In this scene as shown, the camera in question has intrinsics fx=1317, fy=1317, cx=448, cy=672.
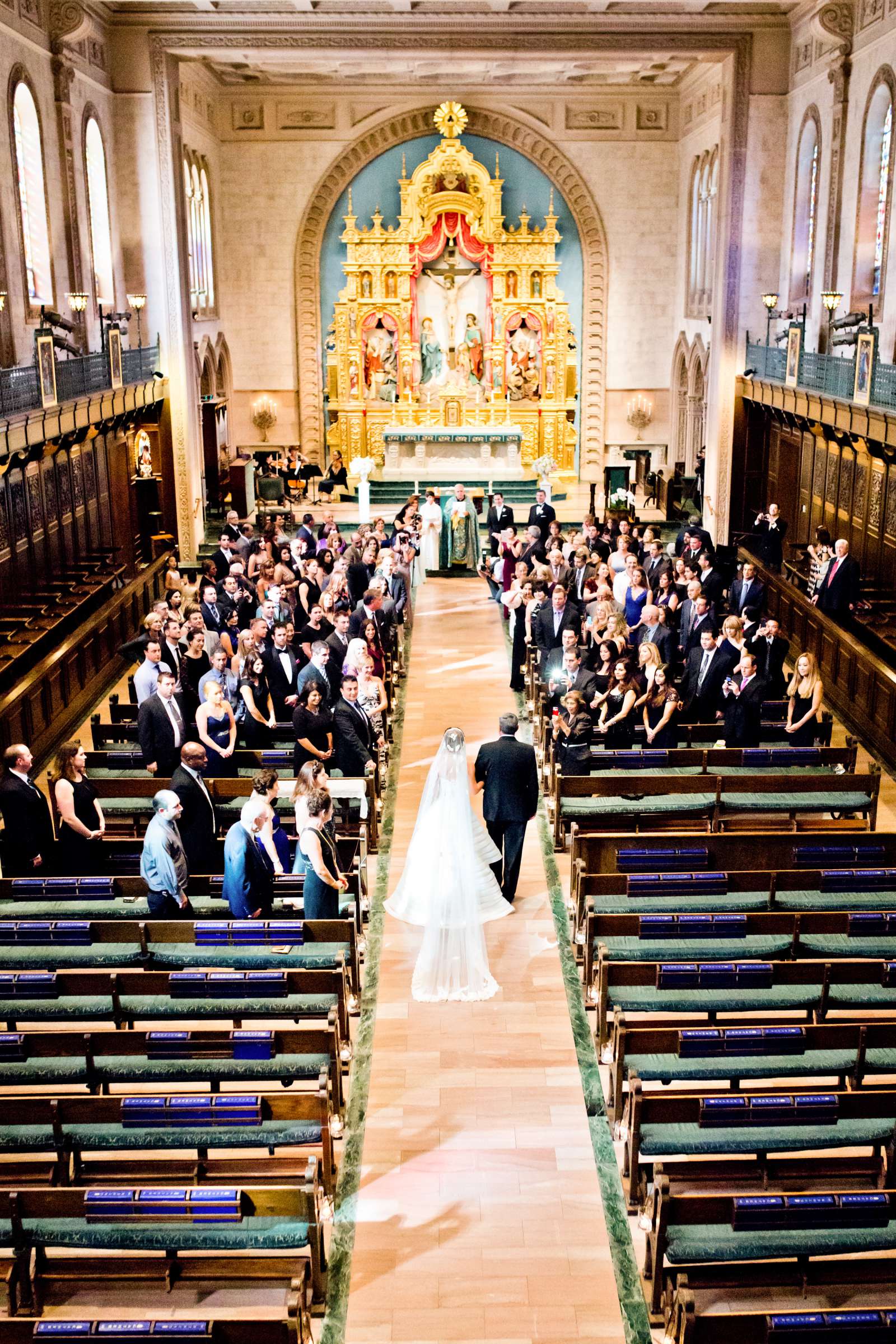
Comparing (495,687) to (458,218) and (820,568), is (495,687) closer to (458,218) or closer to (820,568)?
(820,568)

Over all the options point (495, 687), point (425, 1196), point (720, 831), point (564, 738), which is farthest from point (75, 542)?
point (425, 1196)

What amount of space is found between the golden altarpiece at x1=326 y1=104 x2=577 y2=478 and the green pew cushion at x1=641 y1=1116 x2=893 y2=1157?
23.5 metres

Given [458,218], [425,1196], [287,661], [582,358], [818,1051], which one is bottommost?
[425,1196]

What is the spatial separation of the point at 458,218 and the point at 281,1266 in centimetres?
2735

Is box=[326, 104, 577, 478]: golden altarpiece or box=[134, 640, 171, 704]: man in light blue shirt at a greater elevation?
box=[326, 104, 577, 478]: golden altarpiece

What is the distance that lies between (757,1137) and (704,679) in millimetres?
6332

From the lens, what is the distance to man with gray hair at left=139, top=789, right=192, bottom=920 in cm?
791

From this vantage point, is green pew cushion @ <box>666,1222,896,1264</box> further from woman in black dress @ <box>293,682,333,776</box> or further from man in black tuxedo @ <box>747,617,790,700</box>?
man in black tuxedo @ <box>747,617,790,700</box>

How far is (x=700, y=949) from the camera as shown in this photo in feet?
26.7

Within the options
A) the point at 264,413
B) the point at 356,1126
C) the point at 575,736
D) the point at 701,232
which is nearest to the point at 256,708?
the point at 575,736

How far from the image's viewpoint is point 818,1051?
7.21 meters

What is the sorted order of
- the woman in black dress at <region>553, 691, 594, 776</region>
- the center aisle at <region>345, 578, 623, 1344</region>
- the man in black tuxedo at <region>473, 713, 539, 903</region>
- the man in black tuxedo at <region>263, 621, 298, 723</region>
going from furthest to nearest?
the man in black tuxedo at <region>263, 621, 298, 723</region>
the woman in black dress at <region>553, 691, 594, 776</region>
the man in black tuxedo at <region>473, 713, 539, 903</region>
the center aisle at <region>345, 578, 623, 1344</region>

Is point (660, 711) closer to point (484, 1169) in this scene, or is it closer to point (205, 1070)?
point (484, 1169)

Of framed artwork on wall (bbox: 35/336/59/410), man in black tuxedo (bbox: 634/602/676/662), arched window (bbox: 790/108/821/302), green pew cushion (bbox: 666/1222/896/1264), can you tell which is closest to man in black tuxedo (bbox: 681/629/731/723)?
man in black tuxedo (bbox: 634/602/676/662)
